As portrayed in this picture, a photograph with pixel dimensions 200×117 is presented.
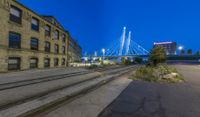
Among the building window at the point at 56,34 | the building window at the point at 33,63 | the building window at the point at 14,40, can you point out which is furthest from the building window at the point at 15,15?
the building window at the point at 56,34

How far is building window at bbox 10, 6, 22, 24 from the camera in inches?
867

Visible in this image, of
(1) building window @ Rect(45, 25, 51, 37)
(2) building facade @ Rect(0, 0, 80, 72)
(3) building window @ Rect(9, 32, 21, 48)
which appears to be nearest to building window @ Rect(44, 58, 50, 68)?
(2) building facade @ Rect(0, 0, 80, 72)

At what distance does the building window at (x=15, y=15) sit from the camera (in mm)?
22034

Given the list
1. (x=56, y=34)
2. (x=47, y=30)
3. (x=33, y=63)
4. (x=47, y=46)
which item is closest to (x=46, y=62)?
(x=47, y=46)

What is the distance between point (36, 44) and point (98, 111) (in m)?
25.6

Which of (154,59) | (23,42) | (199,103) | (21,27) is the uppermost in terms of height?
(21,27)

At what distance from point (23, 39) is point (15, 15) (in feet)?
12.6

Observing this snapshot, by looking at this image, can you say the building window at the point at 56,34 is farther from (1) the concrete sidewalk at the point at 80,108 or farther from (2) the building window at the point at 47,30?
(1) the concrete sidewalk at the point at 80,108

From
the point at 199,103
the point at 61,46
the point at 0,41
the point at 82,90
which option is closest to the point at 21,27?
the point at 0,41

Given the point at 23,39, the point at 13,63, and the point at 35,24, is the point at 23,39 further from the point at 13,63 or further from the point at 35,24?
the point at 35,24

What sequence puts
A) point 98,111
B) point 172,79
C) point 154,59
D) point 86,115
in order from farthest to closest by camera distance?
point 154,59 < point 172,79 < point 98,111 < point 86,115

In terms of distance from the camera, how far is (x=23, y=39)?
79.8ft

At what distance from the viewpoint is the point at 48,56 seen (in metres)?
32.6

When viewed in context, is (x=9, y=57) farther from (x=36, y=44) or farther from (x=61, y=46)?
(x=61, y=46)
